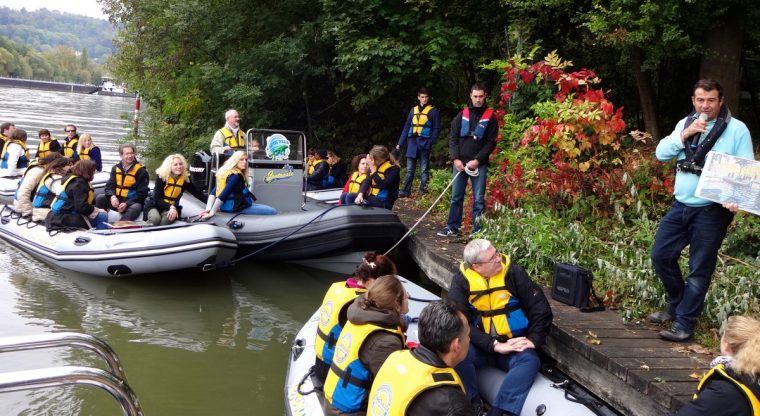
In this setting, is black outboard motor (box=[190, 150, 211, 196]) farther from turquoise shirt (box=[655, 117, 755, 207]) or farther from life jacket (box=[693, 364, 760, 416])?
life jacket (box=[693, 364, 760, 416])

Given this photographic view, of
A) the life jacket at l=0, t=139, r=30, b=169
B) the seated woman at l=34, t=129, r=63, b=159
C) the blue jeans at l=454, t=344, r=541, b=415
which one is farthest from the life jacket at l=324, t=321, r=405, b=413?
the life jacket at l=0, t=139, r=30, b=169

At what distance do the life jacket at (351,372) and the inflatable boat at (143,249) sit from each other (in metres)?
4.05

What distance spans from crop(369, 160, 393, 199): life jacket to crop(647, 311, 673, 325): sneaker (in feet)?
12.5

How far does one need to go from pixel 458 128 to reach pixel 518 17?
3877mm

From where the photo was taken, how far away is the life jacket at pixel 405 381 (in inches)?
106

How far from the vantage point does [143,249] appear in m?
7.31

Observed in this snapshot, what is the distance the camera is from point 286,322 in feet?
22.2

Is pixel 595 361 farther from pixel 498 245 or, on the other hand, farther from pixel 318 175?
pixel 318 175

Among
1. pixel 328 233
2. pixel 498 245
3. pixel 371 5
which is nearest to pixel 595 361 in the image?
pixel 498 245

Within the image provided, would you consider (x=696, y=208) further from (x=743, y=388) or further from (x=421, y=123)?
(x=421, y=123)

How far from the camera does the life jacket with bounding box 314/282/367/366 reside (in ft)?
13.1

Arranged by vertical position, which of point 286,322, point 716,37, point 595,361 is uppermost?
point 716,37

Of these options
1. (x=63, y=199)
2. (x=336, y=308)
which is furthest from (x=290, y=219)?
(x=336, y=308)

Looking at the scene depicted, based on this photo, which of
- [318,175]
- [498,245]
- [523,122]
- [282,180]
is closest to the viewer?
[498,245]
